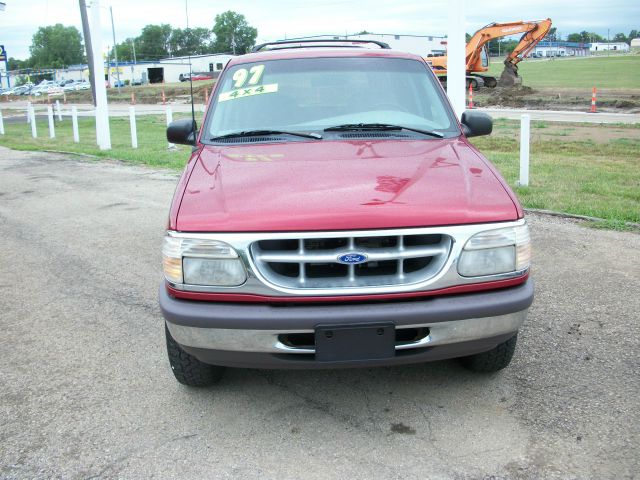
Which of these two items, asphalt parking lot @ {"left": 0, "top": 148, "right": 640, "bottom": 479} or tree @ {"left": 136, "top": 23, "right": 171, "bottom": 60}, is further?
tree @ {"left": 136, "top": 23, "right": 171, "bottom": 60}

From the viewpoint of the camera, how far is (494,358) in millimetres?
3531

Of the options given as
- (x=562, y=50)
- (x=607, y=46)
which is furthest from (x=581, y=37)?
(x=562, y=50)

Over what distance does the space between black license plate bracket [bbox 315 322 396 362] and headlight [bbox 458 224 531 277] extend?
45cm

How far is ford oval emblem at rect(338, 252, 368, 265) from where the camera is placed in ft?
9.48

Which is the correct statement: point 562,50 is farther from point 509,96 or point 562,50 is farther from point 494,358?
point 494,358

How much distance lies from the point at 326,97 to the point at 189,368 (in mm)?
1966

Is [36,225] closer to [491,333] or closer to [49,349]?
[49,349]

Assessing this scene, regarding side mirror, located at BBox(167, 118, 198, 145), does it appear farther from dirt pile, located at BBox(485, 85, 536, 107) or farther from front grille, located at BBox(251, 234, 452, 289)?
dirt pile, located at BBox(485, 85, 536, 107)

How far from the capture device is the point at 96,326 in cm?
464

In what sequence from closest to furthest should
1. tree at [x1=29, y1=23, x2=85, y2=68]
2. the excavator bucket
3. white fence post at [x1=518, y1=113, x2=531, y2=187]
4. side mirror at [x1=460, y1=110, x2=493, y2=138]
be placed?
side mirror at [x1=460, y1=110, x2=493, y2=138] → white fence post at [x1=518, y1=113, x2=531, y2=187] → the excavator bucket → tree at [x1=29, y1=23, x2=85, y2=68]

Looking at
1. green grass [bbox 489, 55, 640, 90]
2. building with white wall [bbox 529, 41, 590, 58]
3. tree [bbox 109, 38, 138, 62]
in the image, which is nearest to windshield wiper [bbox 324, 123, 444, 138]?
green grass [bbox 489, 55, 640, 90]

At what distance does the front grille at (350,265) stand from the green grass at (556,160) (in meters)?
4.55

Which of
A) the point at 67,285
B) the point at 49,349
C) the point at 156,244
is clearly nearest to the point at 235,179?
the point at 49,349

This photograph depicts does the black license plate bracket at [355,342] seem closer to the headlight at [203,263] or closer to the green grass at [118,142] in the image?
the headlight at [203,263]
